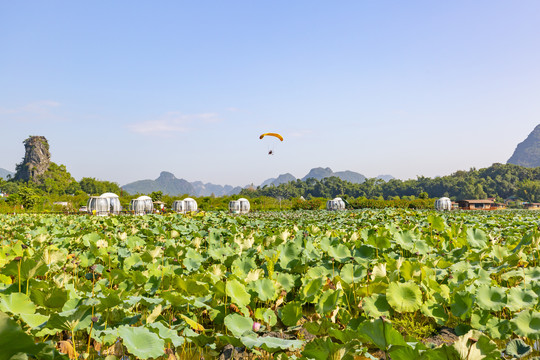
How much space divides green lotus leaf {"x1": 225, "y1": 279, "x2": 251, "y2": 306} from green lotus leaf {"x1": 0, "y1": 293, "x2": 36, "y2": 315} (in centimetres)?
95

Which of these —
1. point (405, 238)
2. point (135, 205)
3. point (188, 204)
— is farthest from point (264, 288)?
point (188, 204)

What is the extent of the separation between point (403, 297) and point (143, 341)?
1493 millimetres

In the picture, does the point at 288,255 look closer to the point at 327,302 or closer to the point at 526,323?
the point at 327,302

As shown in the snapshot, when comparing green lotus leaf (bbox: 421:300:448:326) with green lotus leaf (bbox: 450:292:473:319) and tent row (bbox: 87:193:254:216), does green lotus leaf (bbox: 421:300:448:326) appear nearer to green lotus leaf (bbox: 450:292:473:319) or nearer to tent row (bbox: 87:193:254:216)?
green lotus leaf (bbox: 450:292:473:319)

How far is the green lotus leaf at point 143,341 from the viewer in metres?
1.40

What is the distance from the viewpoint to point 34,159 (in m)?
134

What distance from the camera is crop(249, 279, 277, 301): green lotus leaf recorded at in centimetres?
220

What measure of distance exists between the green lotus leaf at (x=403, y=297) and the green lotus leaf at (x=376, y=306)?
0.17 ft

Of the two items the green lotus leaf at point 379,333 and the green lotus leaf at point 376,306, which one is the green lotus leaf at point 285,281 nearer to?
the green lotus leaf at point 376,306

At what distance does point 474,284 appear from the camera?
2.37m

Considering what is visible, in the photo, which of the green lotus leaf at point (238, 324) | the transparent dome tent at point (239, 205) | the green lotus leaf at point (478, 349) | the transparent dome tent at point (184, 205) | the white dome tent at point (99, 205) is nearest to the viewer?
the green lotus leaf at point (478, 349)

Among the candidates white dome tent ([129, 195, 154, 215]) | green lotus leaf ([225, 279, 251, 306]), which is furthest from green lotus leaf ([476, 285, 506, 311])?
white dome tent ([129, 195, 154, 215])

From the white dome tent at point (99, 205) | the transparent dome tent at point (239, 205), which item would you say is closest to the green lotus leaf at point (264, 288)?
the white dome tent at point (99, 205)

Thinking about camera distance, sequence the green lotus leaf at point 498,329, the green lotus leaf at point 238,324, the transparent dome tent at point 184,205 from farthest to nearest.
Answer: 1. the transparent dome tent at point 184,205
2. the green lotus leaf at point 498,329
3. the green lotus leaf at point 238,324
